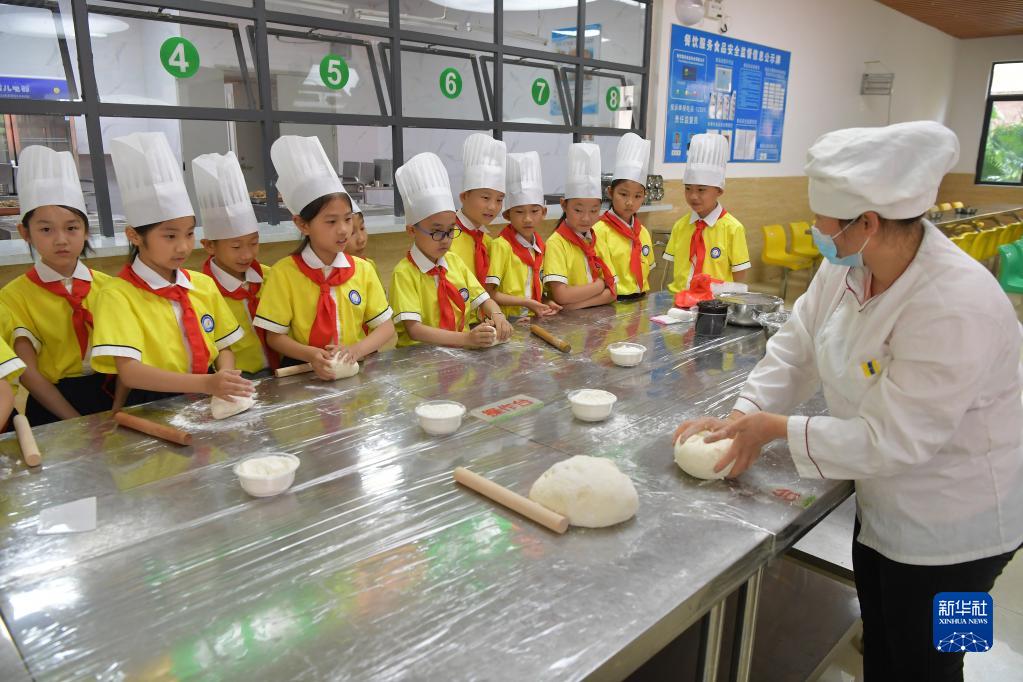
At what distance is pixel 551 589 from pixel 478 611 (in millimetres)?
114

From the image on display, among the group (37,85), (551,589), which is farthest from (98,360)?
(37,85)

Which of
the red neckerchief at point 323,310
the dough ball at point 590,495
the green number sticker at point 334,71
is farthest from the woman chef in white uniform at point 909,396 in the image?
the green number sticker at point 334,71

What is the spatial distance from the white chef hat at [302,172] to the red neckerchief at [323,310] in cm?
19

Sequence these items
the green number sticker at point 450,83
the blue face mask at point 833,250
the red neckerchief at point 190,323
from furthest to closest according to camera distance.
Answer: the green number sticker at point 450,83 < the red neckerchief at point 190,323 < the blue face mask at point 833,250

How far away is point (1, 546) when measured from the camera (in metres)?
1.06

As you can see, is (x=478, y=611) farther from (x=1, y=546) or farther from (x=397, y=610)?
(x=1, y=546)

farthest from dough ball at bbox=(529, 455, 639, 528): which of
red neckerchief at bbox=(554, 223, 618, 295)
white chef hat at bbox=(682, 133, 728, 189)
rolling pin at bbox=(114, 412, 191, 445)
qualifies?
white chef hat at bbox=(682, 133, 728, 189)

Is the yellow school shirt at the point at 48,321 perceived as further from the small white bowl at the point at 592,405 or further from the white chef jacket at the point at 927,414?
the white chef jacket at the point at 927,414

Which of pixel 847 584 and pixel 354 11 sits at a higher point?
pixel 354 11

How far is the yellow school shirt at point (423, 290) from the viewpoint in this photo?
7.54ft

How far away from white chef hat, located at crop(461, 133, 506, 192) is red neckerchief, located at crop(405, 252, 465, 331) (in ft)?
1.89

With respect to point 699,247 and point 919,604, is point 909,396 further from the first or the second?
point 699,247

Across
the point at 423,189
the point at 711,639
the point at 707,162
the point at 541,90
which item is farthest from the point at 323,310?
the point at 541,90

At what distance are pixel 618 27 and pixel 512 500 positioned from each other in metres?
5.02
